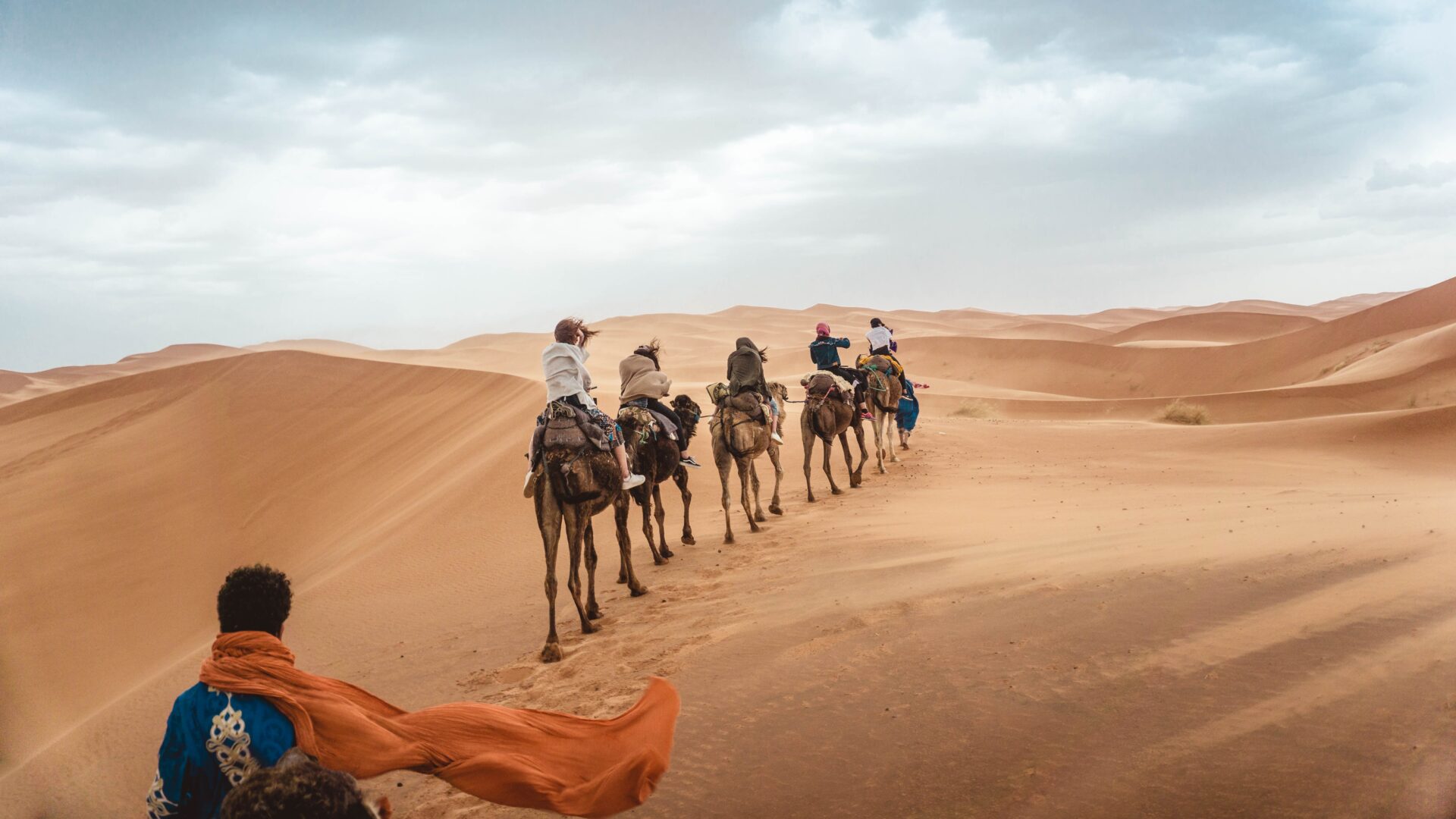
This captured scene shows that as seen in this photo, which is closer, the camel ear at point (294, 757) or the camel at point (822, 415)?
the camel ear at point (294, 757)

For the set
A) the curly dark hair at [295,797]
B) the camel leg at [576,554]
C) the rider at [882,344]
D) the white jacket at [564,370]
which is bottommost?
the camel leg at [576,554]

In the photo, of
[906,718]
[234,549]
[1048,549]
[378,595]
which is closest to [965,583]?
[1048,549]

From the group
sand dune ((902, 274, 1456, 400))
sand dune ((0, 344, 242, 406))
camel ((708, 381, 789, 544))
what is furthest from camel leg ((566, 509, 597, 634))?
sand dune ((0, 344, 242, 406))

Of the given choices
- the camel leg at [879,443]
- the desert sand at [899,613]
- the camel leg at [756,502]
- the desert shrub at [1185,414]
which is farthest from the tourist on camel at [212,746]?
the desert shrub at [1185,414]

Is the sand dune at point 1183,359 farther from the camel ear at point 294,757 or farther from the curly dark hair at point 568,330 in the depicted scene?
the camel ear at point 294,757

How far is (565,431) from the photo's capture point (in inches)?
315

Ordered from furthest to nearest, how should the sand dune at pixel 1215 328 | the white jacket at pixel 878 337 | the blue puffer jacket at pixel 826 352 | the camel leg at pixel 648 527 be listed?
the sand dune at pixel 1215 328 → the white jacket at pixel 878 337 → the blue puffer jacket at pixel 826 352 → the camel leg at pixel 648 527

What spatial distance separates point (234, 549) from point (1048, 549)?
18.6 meters

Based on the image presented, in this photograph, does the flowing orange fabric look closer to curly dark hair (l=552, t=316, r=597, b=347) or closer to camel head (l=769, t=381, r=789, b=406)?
curly dark hair (l=552, t=316, r=597, b=347)

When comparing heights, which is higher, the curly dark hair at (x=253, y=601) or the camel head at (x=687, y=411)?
the camel head at (x=687, y=411)

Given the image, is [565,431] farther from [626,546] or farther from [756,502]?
[756,502]

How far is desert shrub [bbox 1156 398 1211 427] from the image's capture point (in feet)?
86.5

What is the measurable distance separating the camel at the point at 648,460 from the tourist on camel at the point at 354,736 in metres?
5.10

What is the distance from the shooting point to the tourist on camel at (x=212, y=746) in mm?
3164
